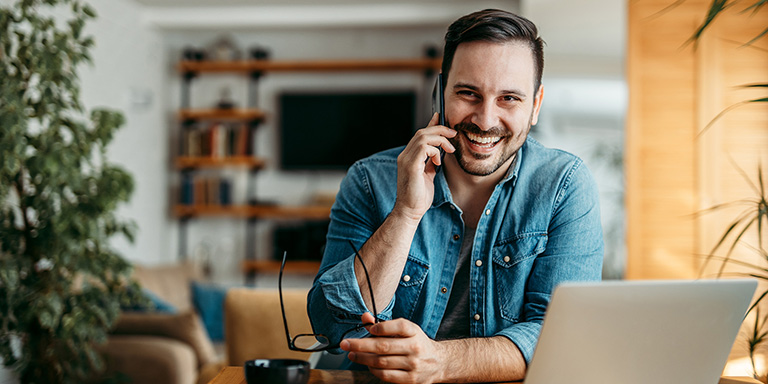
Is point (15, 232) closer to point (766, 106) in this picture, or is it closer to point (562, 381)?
point (562, 381)

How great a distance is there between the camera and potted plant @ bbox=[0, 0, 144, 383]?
8.17 ft

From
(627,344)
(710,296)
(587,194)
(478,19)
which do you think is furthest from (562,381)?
(478,19)

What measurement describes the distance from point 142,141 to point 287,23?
1.44 metres

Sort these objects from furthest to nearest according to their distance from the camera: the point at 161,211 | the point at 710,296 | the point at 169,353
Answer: the point at 161,211
the point at 169,353
the point at 710,296

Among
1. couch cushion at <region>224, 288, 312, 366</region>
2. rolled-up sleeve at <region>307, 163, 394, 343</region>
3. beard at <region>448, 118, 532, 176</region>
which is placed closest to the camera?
rolled-up sleeve at <region>307, 163, 394, 343</region>

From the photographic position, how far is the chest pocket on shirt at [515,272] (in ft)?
4.33

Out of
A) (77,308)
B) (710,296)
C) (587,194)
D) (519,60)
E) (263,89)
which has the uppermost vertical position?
(263,89)

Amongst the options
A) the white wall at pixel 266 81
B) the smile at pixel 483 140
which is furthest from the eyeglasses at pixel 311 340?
the white wall at pixel 266 81

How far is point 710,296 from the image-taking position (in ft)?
2.89

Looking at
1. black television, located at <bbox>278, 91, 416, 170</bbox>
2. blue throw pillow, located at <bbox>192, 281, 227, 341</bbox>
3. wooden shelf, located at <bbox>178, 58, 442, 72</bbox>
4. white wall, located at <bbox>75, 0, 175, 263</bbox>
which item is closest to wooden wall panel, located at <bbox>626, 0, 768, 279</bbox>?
wooden shelf, located at <bbox>178, 58, 442, 72</bbox>

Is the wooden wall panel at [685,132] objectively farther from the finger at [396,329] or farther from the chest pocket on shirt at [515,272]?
the finger at [396,329]

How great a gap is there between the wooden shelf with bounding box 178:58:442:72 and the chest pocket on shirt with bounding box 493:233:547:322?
395 centimetres

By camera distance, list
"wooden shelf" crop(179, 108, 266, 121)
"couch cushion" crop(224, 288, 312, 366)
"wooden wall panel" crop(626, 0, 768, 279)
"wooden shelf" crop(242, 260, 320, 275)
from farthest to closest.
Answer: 1. "wooden shelf" crop(179, 108, 266, 121)
2. "wooden shelf" crop(242, 260, 320, 275)
3. "wooden wall panel" crop(626, 0, 768, 279)
4. "couch cushion" crop(224, 288, 312, 366)

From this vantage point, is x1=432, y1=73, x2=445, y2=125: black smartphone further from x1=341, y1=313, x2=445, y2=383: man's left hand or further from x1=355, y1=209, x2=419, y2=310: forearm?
x1=341, y1=313, x2=445, y2=383: man's left hand
